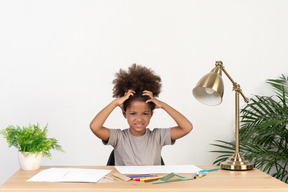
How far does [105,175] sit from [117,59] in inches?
77.8

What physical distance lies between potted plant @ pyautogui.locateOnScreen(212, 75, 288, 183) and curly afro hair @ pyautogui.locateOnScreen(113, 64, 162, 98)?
0.91 m

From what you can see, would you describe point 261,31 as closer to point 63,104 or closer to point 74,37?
point 74,37

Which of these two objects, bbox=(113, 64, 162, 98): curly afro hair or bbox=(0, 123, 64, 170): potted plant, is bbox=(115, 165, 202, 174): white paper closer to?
bbox=(0, 123, 64, 170): potted plant

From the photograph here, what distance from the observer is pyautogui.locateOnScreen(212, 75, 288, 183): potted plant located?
2.87 meters

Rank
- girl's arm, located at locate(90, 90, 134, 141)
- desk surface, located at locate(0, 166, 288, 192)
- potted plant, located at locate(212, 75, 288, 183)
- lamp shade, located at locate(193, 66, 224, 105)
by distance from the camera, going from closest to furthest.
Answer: desk surface, located at locate(0, 166, 288, 192) < lamp shade, located at locate(193, 66, 224, 105) < girl's arm, located at locate(90, 90, 134, 141) < potted plant, located at locate(212, 75, 288, 183)

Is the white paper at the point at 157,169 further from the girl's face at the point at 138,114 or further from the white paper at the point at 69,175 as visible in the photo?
the girl's face at the point at 138,114

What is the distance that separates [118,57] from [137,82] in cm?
123

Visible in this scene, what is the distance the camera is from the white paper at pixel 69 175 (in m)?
1.59

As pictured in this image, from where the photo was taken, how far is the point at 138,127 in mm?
2281

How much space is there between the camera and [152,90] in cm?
242

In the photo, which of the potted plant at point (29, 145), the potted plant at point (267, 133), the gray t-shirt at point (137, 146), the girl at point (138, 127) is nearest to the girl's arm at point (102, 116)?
the girl at point (138, 127)

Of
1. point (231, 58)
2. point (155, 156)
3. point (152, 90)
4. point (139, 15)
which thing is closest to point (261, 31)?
point (231, 58)

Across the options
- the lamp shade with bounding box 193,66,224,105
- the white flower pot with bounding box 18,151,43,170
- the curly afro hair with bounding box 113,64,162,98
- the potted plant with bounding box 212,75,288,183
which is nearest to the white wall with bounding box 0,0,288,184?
the potted plant with bounding box 212,75,288,183

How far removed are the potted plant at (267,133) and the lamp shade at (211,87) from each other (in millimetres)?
901
